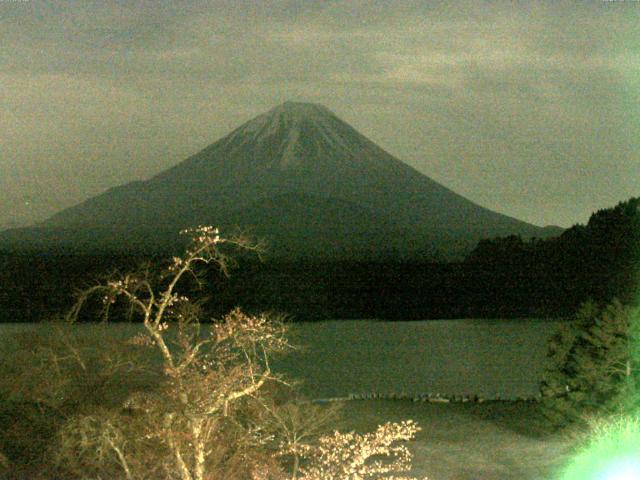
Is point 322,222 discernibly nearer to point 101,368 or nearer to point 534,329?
point 534,329

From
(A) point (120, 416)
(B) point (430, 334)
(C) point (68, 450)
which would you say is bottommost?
(B) point (430, 334)

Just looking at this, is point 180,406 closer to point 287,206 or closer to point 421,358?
point 421,358

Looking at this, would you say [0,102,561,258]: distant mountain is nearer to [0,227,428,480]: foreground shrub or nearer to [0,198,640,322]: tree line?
[0,198,640,322]: tree line

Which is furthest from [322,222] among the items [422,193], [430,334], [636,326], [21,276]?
[636,326]

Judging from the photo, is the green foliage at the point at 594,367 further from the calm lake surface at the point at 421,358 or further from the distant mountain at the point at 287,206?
the distant mountain at the point at 287,206

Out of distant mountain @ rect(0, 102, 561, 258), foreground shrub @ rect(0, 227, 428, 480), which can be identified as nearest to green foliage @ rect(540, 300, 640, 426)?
foreground shrub @ rect(0, 227, 428, 480)
